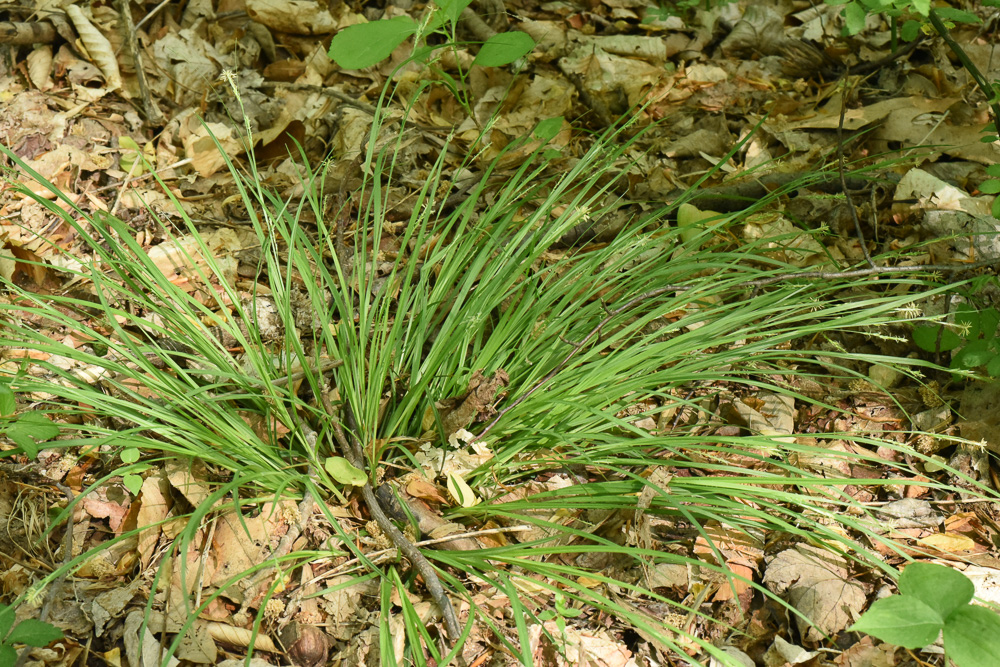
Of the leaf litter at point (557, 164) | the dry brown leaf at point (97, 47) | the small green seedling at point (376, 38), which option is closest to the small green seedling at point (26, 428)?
the leaf litter at point (557, 164)

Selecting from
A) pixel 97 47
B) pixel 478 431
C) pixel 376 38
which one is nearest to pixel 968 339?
pixel 478 431

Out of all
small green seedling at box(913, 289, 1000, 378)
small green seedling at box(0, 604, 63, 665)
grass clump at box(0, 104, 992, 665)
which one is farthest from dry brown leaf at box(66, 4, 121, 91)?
small green seedling at box(913, 289, 1000, 378)

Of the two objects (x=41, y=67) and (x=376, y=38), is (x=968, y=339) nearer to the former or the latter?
(x=376, y=38)

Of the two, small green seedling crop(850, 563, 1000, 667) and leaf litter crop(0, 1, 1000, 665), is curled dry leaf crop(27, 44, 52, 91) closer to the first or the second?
leaf litter crop(0, 1, 1000, 665)


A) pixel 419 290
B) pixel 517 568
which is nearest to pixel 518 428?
pixel 517 568

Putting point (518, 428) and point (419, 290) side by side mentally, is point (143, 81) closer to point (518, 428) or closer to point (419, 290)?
point (419, 290)

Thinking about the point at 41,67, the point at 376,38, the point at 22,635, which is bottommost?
the point at 22,635
